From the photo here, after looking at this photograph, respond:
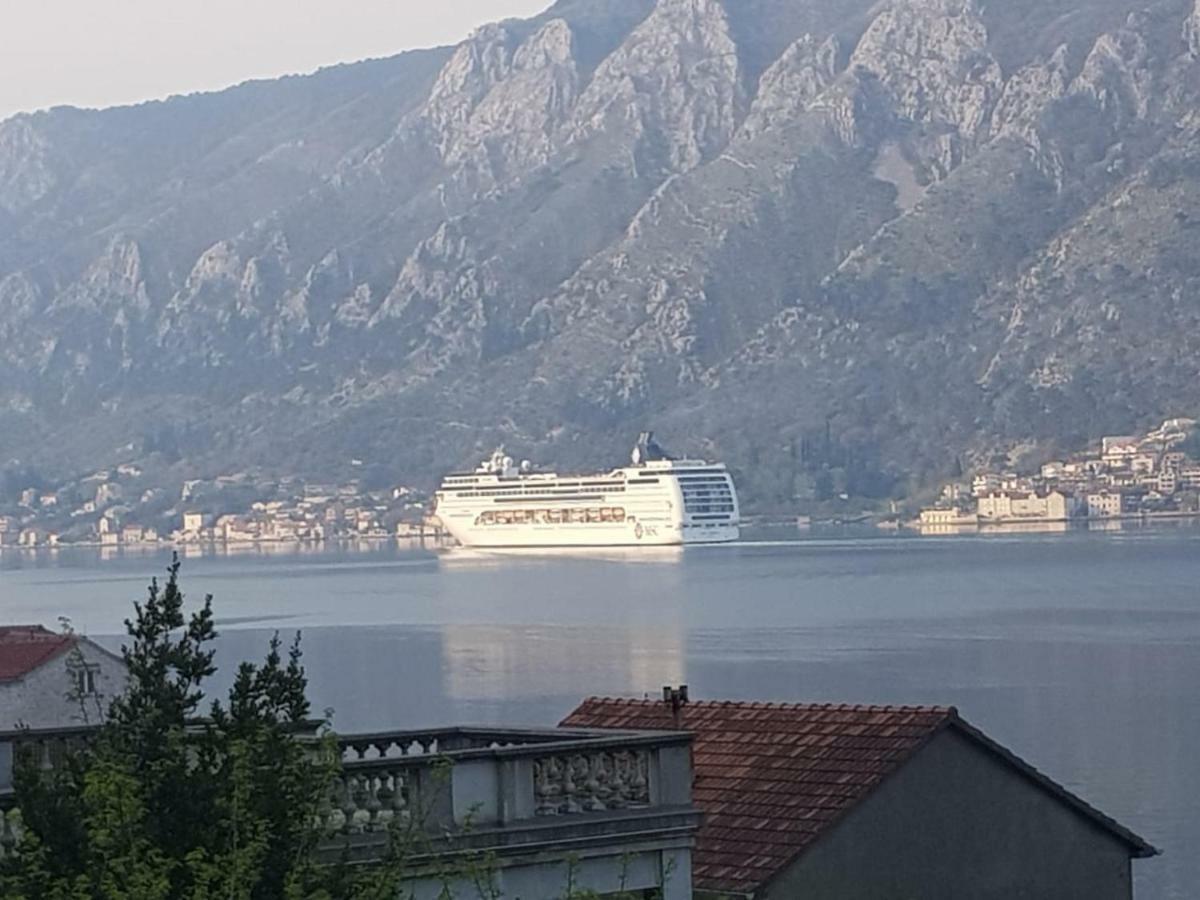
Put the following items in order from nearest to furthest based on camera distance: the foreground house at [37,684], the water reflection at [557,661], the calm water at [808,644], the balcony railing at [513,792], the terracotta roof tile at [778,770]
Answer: the balcony railing at [513,792] < the terracotta roof tile at [778,770] < the foreground house at [37,684] < the calm water at [808,644] < the water reflection at [557,661]

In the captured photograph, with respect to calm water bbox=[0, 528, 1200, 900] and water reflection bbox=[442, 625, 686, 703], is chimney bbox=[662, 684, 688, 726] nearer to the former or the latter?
calm water bbox=[0, 528, 1200, 900]

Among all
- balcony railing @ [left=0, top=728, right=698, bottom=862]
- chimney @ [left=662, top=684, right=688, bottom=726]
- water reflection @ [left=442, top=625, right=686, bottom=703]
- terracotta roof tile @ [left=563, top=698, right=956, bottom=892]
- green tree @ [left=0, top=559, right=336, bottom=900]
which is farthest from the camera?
water reflection @ [left=442, top=625, right=686, bottom=703]

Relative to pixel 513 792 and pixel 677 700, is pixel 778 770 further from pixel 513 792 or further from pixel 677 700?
pixel 513 792

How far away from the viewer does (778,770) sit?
51.5 ft

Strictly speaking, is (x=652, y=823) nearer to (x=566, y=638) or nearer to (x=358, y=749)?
(x=358, y=749)

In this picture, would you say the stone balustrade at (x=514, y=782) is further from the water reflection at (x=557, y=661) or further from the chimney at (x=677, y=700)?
the water reflection at (x=557, y=661)

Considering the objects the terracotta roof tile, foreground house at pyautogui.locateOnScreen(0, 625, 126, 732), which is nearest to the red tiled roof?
foreground house at pyautogui.locateOnScreen(0, 625, 126, 732)

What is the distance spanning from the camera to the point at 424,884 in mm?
11109

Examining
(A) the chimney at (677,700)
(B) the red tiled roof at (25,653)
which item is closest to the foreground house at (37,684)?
(B) the red tiled roof at (25,653)

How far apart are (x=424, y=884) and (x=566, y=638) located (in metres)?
88.8

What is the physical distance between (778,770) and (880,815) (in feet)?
2.25

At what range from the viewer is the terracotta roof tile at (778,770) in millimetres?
15016

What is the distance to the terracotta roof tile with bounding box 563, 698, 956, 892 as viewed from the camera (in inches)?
591

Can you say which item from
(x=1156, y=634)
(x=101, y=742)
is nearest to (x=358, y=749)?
(x=101, y=742)
